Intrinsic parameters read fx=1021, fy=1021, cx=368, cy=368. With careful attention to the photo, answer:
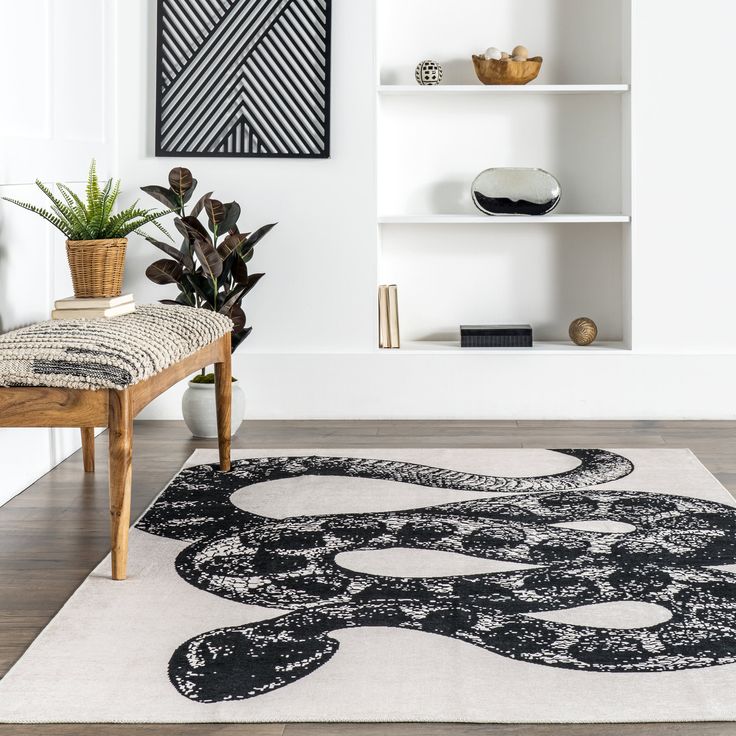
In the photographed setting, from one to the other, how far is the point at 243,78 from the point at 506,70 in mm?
1074

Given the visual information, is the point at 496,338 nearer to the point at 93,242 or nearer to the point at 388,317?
the point at 388,317

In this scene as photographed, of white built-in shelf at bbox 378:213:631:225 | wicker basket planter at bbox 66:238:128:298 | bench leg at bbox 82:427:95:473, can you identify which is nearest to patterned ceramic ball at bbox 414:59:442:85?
white built-in shelf at bbox 378:213:631:225

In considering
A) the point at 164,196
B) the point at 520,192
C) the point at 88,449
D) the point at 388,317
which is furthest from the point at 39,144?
the point at 520,192

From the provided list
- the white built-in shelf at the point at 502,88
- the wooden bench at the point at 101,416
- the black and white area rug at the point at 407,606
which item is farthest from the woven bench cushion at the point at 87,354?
the white built-in shelf at the point at 502,88

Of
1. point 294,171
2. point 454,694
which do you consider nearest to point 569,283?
point 294,171

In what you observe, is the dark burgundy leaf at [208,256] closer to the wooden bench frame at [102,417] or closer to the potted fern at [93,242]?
the potted fern at [93,242]

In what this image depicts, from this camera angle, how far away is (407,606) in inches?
86.4

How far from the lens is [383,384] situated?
421 centimetres

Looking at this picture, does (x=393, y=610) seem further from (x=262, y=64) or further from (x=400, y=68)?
(x=400, y=68)

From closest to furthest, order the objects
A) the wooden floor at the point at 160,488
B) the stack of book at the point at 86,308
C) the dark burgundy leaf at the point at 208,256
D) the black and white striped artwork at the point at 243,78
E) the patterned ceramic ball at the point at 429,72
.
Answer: the wooden floor at the point at 160,488
the stack of book at the point at 86,308
the dark burgundy leaf at the point at 208,256
the black and white striped artwork at the point at 243,78
the patterned ceramic ball at the point at 429,72

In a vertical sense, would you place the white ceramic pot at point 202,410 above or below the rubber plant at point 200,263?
below

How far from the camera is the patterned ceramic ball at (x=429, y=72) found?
424cm

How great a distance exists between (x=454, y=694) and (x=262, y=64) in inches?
118

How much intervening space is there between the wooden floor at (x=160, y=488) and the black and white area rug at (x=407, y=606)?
0.10 feet
